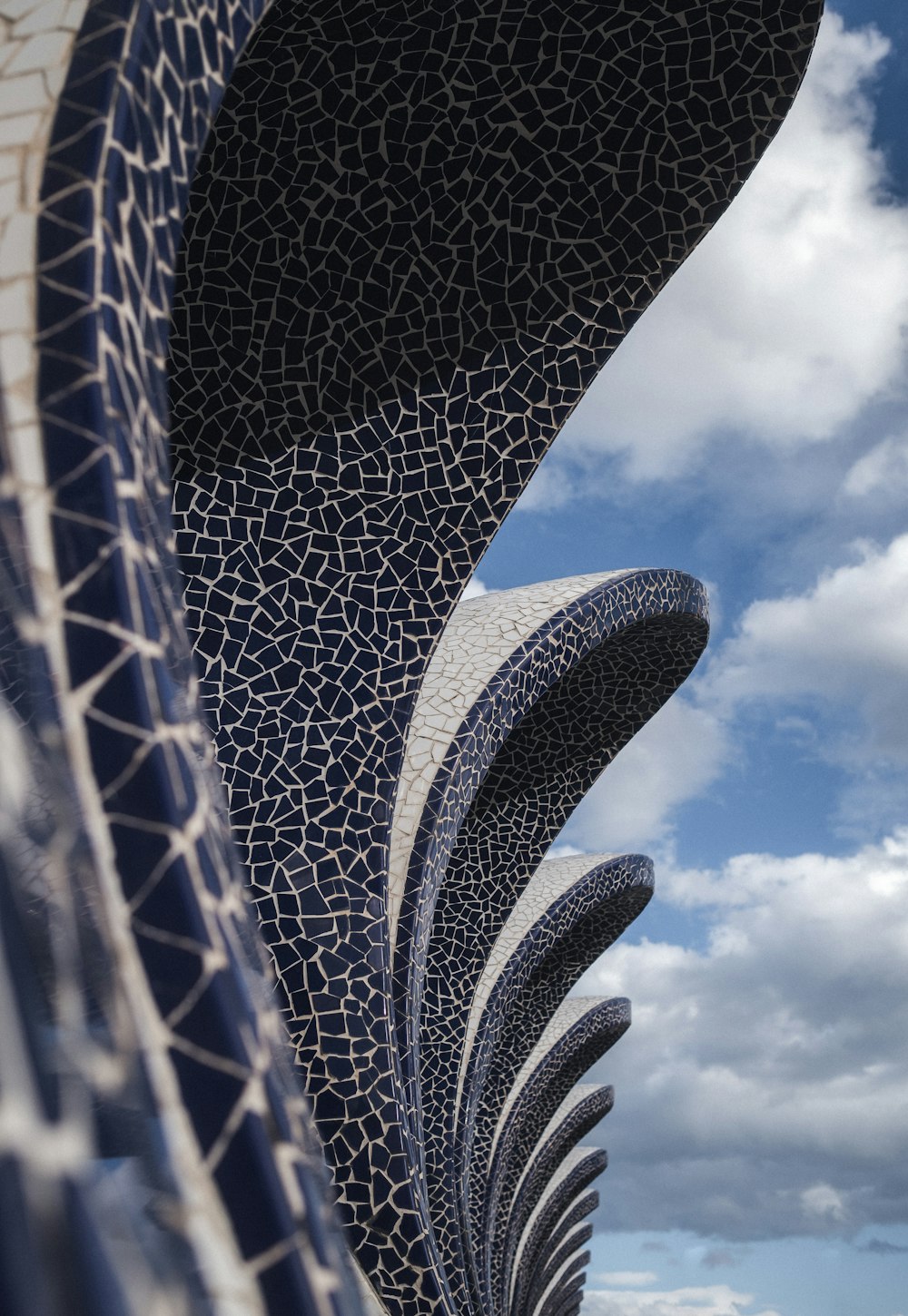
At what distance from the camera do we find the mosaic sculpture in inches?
52.1

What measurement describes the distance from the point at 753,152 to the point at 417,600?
239cm

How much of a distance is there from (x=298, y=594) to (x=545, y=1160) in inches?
702

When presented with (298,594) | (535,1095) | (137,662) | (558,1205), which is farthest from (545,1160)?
(137,662)

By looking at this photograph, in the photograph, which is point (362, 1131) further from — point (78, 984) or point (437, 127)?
point (437, 127)

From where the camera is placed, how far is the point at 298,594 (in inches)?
200

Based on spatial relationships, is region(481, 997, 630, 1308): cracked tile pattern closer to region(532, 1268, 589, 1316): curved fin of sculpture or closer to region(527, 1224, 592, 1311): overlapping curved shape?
region(527, 1224, 592, 1311): overlapping curved shape

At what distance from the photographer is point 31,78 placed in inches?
82.7

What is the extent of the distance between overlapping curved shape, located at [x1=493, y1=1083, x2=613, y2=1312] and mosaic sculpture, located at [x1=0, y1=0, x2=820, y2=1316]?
3.58 meters

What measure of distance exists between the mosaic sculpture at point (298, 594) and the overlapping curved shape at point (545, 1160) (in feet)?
11.7

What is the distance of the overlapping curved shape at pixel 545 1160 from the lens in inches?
585

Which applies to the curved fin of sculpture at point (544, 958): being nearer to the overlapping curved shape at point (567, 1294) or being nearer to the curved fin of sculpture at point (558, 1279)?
the curved fin of sculpture at point (558, 1279)

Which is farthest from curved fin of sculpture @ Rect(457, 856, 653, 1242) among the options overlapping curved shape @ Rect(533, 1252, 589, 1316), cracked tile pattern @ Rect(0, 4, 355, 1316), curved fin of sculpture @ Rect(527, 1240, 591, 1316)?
overlapping curved shape @ Rect(533, 1252, 589, 1316)

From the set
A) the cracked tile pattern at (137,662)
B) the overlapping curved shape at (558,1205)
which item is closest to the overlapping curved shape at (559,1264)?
the overlapping curved shape at (558,1205)

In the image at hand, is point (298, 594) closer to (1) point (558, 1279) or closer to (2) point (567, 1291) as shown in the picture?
(1) point (558, 1279)
